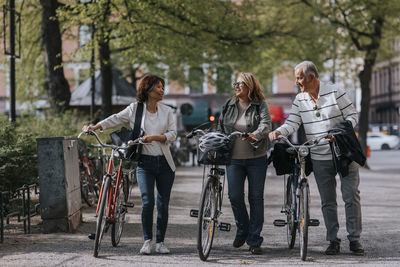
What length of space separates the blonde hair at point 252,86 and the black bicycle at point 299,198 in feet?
1.81

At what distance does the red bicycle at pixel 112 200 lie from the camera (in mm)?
7379

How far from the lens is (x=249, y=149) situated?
7656mm

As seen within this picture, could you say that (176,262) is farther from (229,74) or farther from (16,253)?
(229,74)

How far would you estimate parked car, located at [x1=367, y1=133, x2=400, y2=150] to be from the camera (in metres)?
52.9

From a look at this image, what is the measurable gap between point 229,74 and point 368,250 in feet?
74.8

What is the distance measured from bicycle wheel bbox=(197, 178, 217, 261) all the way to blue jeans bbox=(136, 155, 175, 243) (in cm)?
50

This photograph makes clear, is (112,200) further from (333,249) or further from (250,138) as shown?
(333,249)

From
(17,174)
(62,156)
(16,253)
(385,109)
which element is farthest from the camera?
(385,109)

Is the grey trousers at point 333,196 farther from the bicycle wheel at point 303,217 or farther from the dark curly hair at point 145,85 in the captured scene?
the dark curly hair at point 145,85

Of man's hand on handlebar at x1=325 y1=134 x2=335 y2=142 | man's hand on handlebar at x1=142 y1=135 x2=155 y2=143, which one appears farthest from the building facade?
man's hand on handlebar at x1=142 y1=135 x2=155 y2=143

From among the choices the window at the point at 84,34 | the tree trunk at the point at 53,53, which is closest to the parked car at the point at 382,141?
the window at the point at 84,34

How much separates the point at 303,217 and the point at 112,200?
188 cm

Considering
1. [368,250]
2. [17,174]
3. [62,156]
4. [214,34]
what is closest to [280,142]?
[368,250]

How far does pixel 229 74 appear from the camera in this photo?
3044 centimetres
